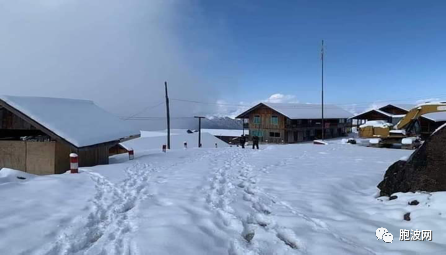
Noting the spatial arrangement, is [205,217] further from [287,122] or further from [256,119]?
[256,119]

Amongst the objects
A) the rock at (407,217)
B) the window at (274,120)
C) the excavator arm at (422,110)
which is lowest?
the rock at (407,217)

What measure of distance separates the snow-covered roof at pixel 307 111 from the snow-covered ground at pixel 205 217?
4328cm

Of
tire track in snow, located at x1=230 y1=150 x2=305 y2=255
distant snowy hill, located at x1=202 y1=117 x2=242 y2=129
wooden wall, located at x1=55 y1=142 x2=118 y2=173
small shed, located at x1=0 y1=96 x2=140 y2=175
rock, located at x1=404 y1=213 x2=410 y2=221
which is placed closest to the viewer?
tire track in snow, located at x1=230 y1=150 x2=305 y2=255

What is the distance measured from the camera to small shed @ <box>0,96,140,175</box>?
39.1 feet

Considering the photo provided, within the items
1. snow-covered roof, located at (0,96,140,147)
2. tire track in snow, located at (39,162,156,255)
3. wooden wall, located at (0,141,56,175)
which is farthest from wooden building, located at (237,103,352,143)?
tire track in snow, located at (39,162,156,255)

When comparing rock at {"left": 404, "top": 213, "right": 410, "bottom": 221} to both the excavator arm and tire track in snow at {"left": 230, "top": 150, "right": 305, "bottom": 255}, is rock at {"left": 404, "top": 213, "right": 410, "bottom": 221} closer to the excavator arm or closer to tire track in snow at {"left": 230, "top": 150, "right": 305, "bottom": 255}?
tire track in snow at {"left": 230, "top": 150, "right": 305, "bottom": 255}

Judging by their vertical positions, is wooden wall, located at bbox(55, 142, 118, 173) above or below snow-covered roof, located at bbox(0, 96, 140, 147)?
below

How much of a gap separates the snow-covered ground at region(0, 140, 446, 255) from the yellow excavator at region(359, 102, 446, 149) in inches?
706

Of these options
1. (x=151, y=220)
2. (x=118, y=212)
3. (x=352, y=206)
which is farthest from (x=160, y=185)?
(x=352, y=206)

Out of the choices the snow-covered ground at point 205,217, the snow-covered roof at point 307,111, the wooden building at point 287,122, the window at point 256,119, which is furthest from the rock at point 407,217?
the window at point 256,119

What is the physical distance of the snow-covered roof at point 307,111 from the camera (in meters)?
51.0

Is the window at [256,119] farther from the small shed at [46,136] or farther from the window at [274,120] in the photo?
the small shed at [46,136]

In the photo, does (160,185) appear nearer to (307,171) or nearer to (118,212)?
(118,212)

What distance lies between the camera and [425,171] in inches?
242
